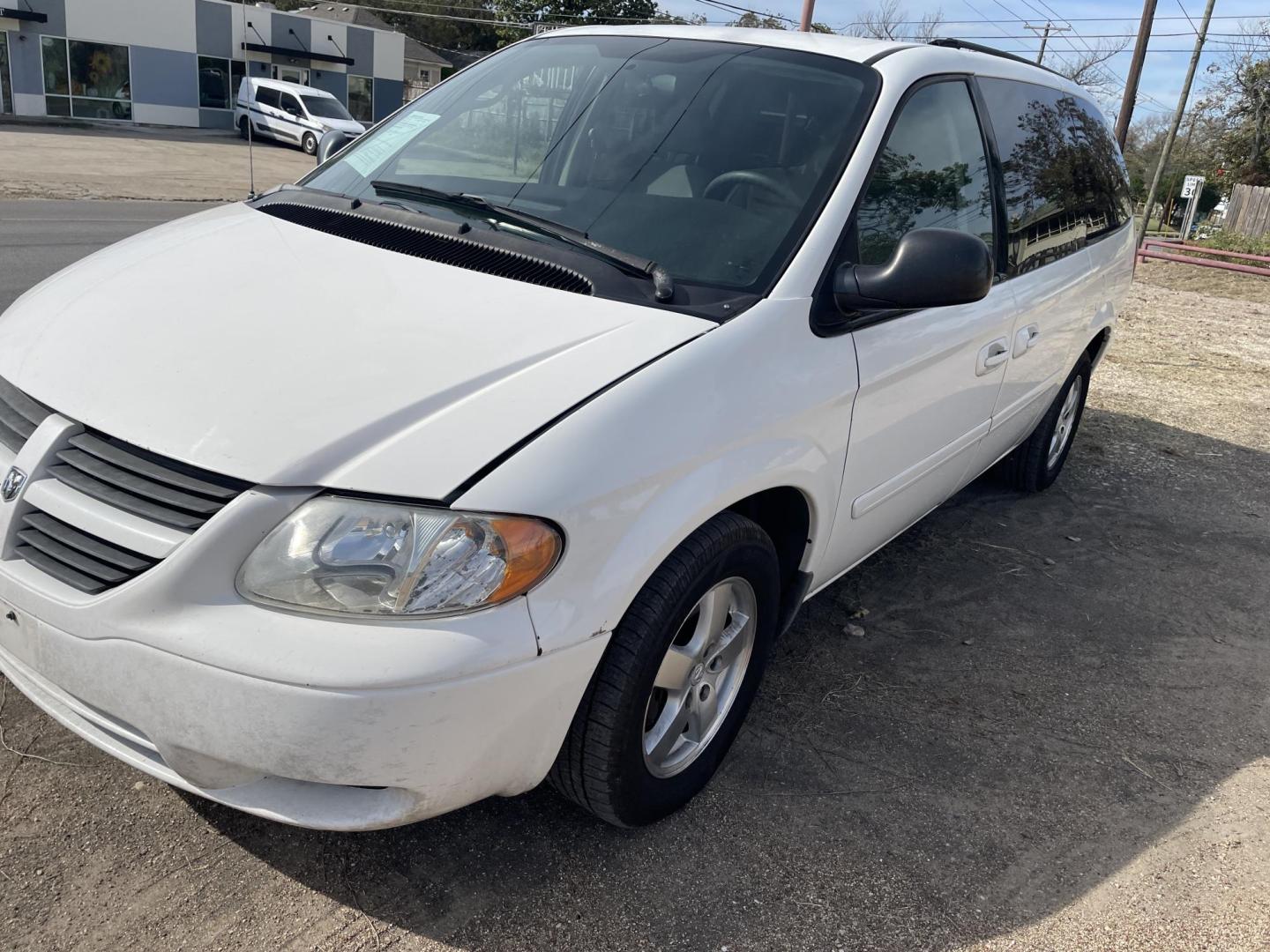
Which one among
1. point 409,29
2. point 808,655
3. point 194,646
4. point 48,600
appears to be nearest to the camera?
point 194,646

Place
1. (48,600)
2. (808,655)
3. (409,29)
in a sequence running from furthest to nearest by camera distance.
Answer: (409,29), (808,655), (48,600)

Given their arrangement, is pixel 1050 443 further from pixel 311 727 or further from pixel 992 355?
pixel 311 727

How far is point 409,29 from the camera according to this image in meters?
65.9

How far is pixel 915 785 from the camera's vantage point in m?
2.82

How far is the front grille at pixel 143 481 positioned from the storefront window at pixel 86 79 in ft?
117

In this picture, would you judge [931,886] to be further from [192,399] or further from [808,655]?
[192,399]

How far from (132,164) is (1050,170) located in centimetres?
2132

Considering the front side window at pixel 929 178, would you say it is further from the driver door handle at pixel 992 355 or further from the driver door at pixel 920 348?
the driver door handle at pixel 992 355

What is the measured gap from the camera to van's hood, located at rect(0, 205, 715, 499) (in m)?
1.91

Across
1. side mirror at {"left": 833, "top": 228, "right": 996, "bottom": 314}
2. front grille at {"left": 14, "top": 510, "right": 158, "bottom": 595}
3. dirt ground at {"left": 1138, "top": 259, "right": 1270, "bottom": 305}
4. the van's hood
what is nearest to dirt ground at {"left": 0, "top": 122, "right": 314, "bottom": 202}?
the van's hood

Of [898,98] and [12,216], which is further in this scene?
[12,216]

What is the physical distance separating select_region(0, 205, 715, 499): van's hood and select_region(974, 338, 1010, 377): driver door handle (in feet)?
4.82

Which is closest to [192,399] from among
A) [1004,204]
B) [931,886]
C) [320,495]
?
[320,495]

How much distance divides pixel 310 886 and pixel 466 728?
68 centimetres
